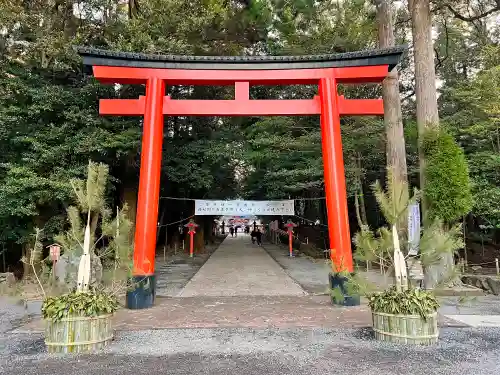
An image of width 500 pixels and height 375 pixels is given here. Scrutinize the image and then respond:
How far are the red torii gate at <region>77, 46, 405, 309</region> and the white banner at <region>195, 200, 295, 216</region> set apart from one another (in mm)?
6583

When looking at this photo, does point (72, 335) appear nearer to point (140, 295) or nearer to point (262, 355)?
point (262, 355)

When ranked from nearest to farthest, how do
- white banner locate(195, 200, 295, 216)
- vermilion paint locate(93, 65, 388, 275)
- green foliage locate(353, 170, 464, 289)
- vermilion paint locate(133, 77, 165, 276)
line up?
green foliage locate(353, 170, 464, 289) < vermilion paint locate(133, 77, 165, 276) < vermilion paint locate(93, 65, 388, 275) < white banner locate(195, 200, 295, 216)

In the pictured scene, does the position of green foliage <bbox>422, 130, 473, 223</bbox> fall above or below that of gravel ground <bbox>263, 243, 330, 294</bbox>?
above

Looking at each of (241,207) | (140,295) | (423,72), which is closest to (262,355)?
(140,295)

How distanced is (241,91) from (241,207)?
6.95m

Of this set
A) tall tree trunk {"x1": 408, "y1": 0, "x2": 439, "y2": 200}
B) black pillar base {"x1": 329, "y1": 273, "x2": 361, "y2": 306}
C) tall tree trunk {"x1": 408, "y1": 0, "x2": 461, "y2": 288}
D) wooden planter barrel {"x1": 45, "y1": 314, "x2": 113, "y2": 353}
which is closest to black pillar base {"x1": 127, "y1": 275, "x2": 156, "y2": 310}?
wooden planter barrel {"x1": 45, "y1": 314, "x2": 113, "y2": 353}

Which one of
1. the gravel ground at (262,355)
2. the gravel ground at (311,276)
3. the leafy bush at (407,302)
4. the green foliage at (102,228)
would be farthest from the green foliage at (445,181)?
the green foliage at (102,228)

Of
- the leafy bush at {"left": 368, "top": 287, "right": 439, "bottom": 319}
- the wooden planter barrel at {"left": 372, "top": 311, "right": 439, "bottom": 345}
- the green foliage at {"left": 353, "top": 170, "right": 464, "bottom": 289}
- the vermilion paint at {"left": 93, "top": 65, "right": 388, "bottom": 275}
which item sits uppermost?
the vermilion paint at {"left": 93, "top": 65, "right": 388, "bottom": 275}

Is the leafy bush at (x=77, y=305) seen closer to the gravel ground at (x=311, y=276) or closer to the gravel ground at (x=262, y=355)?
the gravel ground at (x=262, y=355)

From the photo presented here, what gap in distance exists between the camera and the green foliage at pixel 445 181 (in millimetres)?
8898

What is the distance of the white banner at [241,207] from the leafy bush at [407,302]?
1011 cm

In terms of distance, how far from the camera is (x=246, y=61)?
880 centimetres

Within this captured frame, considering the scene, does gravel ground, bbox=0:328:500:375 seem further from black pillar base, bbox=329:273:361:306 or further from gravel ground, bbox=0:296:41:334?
black pillar base, bbox=329:273:361:306

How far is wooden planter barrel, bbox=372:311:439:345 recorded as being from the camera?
4.97 m
